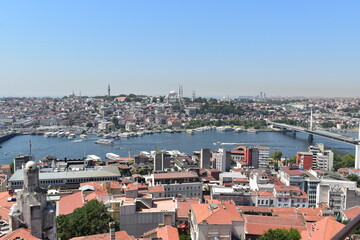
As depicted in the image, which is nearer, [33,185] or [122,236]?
[33,185]

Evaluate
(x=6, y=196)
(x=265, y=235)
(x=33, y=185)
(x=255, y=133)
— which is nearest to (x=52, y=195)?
(x=6, y=196)

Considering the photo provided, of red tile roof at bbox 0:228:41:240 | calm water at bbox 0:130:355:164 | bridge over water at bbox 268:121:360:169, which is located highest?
red tile roof at bbox 0:228:41:240

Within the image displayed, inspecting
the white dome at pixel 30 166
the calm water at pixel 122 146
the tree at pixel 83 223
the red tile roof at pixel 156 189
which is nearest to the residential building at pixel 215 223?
the tree at pixel 83 223

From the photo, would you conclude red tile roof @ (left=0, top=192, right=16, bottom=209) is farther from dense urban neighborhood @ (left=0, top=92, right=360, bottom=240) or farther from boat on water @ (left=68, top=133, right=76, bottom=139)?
boat on water @ (left=68, top=133, right=76, bottom=139)

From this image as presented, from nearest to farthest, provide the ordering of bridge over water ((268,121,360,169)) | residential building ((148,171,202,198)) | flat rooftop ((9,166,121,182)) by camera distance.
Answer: residential building ((148,171,202,198)), flat rooftop ((9,166,121,182)), bridge over water ((268,121,360,169))

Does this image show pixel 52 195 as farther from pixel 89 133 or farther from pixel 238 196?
pixel 89 133

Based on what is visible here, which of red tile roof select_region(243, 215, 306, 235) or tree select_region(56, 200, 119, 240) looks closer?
tree select_region(56, 200, 119, 240)

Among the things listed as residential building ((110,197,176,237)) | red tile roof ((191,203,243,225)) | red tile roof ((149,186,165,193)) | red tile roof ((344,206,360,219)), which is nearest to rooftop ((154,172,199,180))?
red tile roof ((149,186,165,193))

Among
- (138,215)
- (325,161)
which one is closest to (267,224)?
(138,215)
